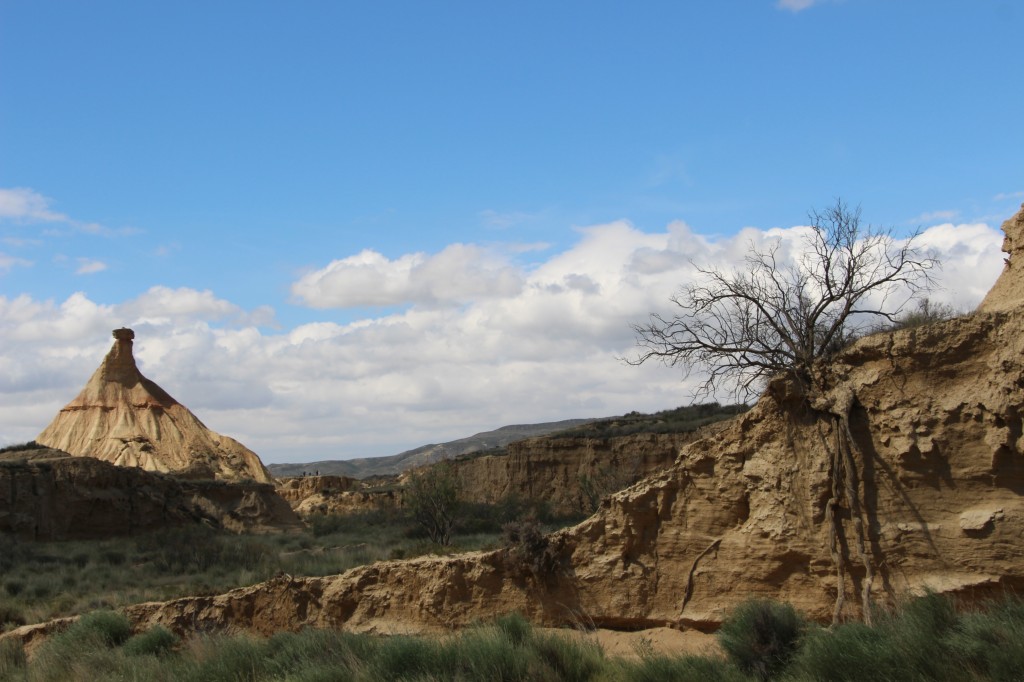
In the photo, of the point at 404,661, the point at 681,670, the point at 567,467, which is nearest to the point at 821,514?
the point at 681,670

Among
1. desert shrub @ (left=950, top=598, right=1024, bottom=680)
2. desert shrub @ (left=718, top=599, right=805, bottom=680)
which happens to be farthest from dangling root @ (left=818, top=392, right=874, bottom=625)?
desert shrub @ (left=950, top=598, right=1024, bottom=680)

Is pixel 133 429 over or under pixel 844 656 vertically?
over

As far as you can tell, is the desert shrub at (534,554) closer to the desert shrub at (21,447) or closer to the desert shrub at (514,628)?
the desert shrub at (514,628)

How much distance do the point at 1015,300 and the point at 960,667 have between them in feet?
15.4

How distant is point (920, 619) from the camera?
804cm

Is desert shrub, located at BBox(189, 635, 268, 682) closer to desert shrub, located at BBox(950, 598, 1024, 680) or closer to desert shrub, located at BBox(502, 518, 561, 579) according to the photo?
desert shrub, located at BBox(502, 518, 561, 579)

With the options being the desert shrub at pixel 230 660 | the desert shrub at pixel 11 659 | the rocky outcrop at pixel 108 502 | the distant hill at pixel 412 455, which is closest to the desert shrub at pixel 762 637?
the desert shrub at pixel 230 660

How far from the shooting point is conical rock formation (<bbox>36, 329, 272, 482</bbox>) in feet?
212

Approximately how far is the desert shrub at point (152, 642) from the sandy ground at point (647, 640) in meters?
5.71

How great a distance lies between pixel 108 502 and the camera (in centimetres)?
3381

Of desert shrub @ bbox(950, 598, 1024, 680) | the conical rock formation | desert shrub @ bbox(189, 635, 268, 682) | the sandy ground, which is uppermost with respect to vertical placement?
the conical rock formation

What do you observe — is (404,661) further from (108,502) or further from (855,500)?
(108,502)

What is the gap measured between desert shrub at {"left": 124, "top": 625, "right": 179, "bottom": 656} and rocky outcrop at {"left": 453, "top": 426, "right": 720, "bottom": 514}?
25.7 meters

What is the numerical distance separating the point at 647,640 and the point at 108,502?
→ 94.9 feet
